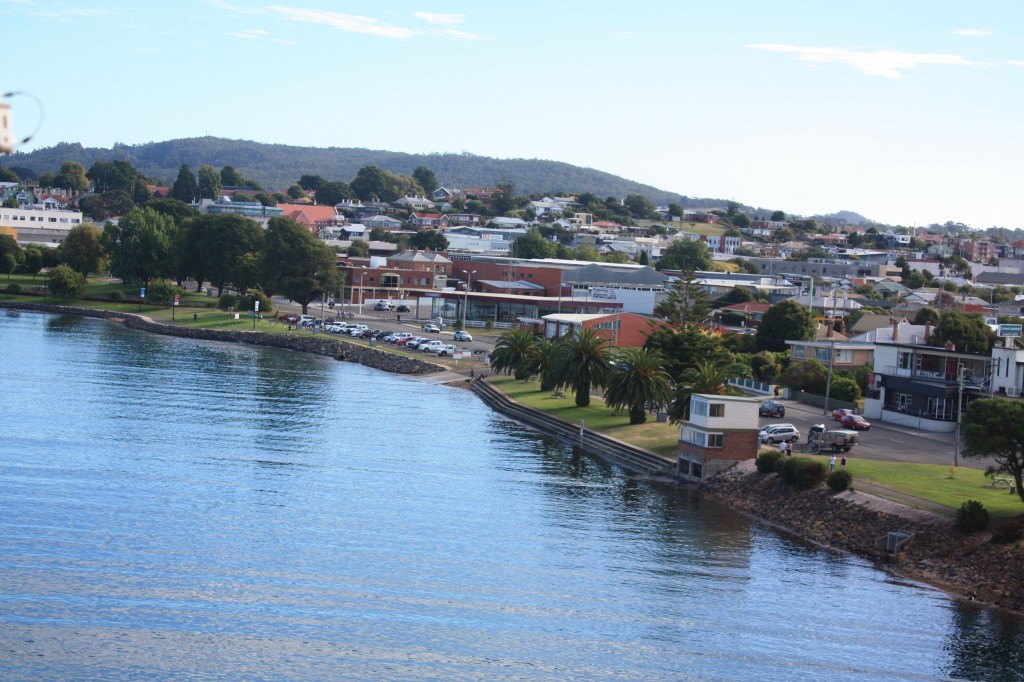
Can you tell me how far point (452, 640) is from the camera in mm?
22328

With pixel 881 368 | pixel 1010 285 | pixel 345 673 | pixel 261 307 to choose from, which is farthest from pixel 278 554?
pixel 1010 285

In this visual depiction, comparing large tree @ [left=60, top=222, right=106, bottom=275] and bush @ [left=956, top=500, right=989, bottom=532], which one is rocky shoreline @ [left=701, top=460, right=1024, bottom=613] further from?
large tree @ [left=60, top=222, right=106, bottom=275]

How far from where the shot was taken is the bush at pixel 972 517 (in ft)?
96.9

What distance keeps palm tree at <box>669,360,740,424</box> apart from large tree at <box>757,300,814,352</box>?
75.9 ft

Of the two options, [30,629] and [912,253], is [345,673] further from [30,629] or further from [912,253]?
[912,253]

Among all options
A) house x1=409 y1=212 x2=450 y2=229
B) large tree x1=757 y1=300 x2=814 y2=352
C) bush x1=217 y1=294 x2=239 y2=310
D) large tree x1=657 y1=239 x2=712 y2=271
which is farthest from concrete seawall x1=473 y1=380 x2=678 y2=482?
house x1=409 y1=212 x2=450 y2=229

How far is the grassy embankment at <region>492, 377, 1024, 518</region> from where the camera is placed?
3212cm

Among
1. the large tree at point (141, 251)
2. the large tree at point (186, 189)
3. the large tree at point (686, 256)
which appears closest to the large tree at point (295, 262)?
the large tree at point (141, 251)

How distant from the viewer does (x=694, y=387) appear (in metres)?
Answer: 43.6

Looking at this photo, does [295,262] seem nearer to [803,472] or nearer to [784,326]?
[784,326]

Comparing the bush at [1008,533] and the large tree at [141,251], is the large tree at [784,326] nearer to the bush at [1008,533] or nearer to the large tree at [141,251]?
the bush at [1008,533]

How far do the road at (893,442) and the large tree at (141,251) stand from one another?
6364cm

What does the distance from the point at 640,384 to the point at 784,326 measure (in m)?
24.4

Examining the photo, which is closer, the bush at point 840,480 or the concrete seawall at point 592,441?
the bush at point 840,480
